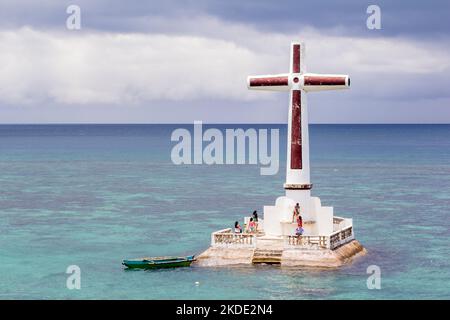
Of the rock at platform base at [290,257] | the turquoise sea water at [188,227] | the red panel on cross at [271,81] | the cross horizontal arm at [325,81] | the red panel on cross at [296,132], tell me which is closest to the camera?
the turquoise sea water at [188,227]

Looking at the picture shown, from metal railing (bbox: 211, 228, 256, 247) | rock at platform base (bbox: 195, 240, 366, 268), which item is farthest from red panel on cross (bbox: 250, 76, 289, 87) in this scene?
rock at platform base (bbox: 195, 240, 366, 268)

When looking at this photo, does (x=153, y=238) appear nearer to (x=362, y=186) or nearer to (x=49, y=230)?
(x=49, y=230)

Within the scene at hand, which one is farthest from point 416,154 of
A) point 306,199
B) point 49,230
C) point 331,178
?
point 306,199

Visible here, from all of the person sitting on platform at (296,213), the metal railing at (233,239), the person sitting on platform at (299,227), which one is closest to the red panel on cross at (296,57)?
the person sitting on platform at (296,213)

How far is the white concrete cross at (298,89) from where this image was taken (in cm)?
5125

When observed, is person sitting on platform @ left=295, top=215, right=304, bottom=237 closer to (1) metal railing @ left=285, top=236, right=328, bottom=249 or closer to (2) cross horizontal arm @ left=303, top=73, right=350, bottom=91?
(1) metal railing @ left=285, top=236, right=328, bottom=249

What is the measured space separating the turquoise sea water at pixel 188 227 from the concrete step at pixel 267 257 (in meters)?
0.60

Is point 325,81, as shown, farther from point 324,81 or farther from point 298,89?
point 298,89

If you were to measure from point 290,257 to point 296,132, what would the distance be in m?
7.14

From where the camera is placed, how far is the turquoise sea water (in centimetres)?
4800

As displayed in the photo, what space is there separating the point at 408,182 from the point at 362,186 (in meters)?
9.53

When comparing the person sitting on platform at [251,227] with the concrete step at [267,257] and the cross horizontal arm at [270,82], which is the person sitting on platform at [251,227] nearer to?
the concrete step at [267,257]

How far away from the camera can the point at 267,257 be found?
50.5 m

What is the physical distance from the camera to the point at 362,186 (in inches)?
4478
